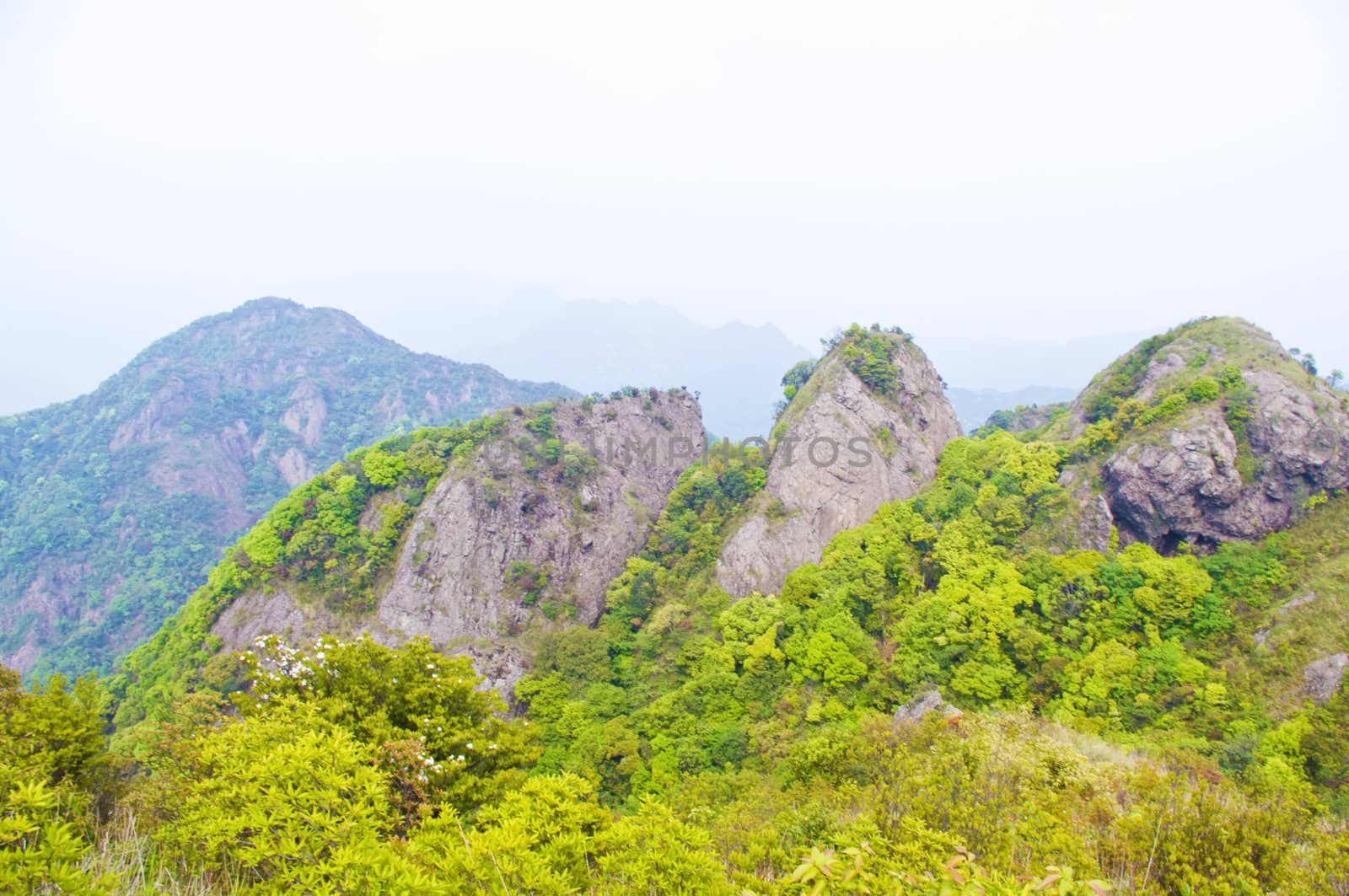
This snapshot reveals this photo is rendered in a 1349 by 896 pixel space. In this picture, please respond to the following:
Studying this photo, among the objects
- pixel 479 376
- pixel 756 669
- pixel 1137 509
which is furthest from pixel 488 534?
pixel 479 376

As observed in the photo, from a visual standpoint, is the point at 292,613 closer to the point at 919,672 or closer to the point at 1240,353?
the point at 919,672

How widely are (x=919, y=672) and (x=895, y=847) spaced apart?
65.7ft

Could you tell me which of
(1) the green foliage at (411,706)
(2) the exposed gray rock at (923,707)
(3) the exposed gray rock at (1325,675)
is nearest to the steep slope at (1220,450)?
(3) the exposed gray rock at (1325,675)

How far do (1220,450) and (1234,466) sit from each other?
1168 millimetres

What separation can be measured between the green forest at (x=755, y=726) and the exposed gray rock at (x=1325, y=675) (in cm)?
47

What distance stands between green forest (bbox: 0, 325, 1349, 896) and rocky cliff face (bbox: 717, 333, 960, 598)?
1.90m

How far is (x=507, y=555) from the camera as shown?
3666 centimetres

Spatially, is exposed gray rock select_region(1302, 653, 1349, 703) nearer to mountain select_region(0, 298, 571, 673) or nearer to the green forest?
the green forest

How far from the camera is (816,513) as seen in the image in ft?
125

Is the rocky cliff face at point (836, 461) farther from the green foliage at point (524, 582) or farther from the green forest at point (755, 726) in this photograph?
the green foliage at point (524, 582)

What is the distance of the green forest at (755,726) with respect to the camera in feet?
22.7

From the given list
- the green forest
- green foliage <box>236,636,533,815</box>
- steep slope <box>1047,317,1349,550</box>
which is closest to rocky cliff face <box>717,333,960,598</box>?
the green forest

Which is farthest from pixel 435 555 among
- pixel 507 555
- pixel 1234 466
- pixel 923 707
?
pixel 1234 466

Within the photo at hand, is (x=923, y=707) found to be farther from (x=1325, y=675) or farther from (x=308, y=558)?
(x=308, y=558)
